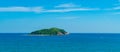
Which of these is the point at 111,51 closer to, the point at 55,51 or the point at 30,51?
the point at 55,51

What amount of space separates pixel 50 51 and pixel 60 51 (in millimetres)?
2100

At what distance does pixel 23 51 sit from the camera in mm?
60438

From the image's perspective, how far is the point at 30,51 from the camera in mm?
60188

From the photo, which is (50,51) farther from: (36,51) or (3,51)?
(3,51)

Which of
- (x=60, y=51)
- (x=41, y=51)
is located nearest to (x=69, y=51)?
(x=60, y=51)

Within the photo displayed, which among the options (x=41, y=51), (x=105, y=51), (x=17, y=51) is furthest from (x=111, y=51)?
(x=17, y=51)

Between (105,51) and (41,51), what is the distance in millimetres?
12937

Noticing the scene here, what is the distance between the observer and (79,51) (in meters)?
61.0

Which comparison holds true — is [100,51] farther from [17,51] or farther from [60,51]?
[17,51]

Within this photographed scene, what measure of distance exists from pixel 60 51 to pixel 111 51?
10.3m

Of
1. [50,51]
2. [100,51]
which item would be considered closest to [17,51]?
[50,51]

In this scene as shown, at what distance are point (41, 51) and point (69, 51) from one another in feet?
18.5

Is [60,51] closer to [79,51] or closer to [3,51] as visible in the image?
[79,51]

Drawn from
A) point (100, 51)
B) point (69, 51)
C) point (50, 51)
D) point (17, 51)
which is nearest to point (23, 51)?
point (17, 51)
